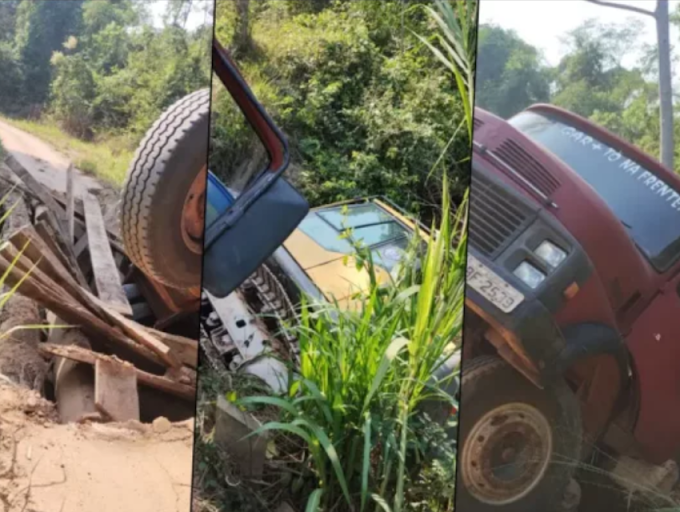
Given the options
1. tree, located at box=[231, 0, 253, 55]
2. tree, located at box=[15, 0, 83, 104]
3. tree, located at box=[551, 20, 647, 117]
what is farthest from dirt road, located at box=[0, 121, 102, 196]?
tree, located at box=[551, 20, 647, 117]

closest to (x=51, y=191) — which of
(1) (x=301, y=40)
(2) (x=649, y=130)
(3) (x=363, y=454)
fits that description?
(1) (x=301, y=40)

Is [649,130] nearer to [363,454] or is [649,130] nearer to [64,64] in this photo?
[363,454]

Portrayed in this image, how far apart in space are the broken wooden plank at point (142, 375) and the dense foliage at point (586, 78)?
1271mm

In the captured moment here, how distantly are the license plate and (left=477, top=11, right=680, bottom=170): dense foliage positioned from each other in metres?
0.48

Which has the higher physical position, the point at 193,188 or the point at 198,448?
the point at 193,188

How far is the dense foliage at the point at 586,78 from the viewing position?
203 centimetres

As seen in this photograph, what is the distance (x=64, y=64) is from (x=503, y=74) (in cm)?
136

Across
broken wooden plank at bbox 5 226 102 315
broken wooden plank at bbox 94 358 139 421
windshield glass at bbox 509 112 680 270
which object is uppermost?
windshield glass at bbox 509 112 680 270

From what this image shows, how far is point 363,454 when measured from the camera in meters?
2.04

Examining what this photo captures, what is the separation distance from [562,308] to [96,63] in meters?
1.62

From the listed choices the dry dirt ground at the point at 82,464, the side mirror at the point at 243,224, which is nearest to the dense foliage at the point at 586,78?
the side mirror at the point at 243,224

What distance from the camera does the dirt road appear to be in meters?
2.09

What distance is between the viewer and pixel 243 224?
2.13 meters

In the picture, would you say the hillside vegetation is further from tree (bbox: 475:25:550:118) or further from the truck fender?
the truck fender
